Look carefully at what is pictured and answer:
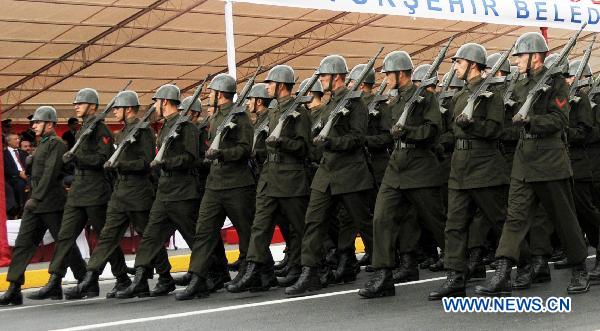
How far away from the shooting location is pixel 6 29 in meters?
24.4

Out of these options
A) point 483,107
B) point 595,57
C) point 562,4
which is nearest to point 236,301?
point 483,107

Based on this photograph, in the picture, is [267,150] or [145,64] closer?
[267,150]

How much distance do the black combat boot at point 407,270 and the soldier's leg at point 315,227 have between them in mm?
878

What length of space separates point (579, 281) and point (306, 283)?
7.99ft

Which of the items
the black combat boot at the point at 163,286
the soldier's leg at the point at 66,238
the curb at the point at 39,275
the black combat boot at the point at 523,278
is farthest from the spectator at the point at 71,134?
the black combat boot at the point at 523,278

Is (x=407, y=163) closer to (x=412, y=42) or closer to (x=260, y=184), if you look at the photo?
(x=260, y=184)

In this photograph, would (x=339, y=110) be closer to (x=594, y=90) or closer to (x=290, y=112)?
(x=290, y=112)

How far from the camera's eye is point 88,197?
35.8ft

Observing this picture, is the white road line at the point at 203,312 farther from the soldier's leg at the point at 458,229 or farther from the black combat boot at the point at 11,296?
the black combat boot at the point at 11,296

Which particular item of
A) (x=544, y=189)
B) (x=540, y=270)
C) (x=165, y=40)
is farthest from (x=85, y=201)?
(x=165, y=40)

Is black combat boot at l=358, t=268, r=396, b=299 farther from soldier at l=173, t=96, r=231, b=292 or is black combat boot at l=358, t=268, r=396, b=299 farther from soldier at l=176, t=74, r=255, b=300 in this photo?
soldier at l=173, t=96, r=231, b=292

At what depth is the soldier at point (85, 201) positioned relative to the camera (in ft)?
35.6

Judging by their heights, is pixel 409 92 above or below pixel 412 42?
below

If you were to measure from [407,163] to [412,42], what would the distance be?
22.9 metres
